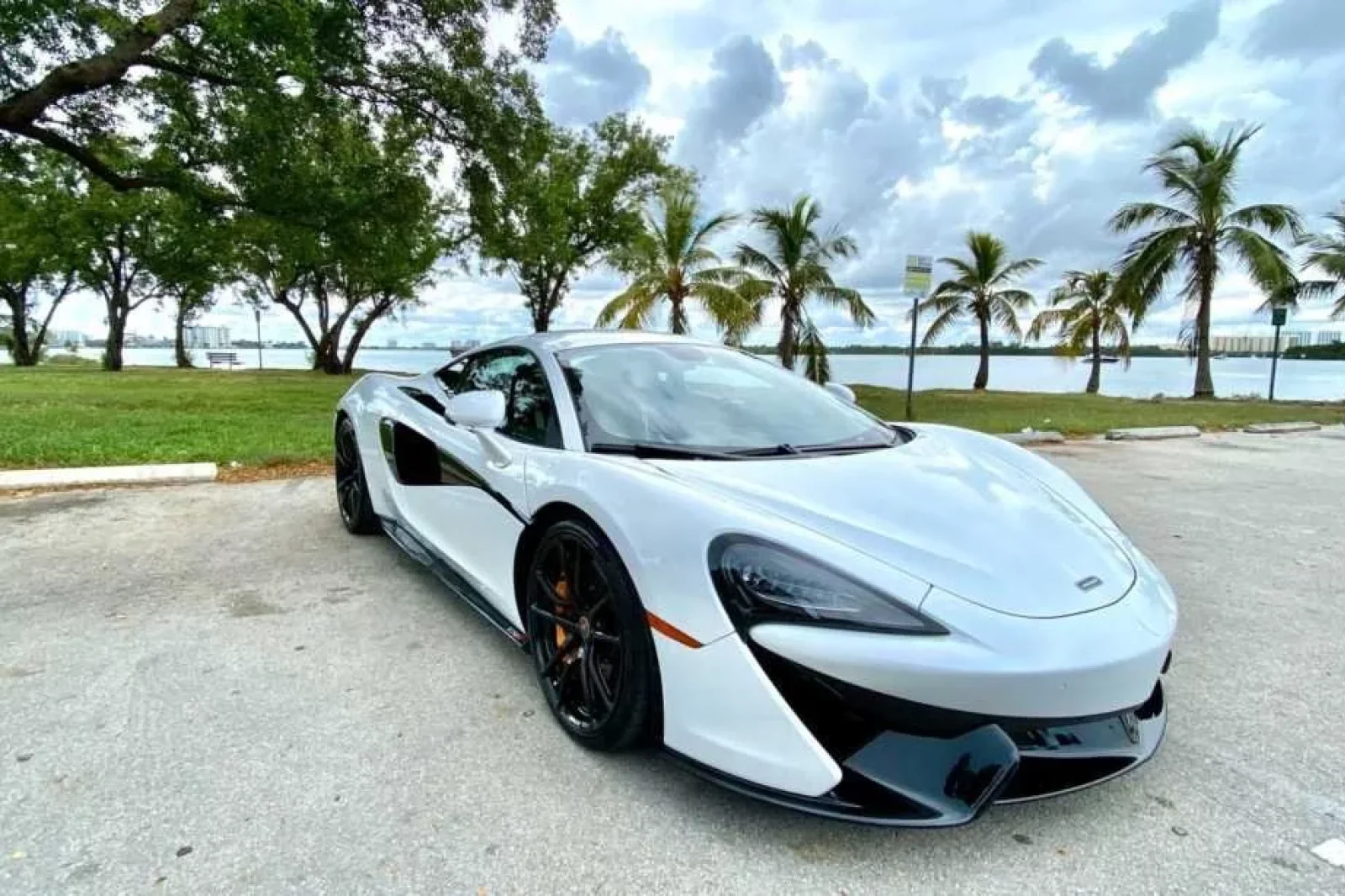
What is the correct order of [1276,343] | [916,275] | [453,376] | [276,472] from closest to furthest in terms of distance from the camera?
[453,376] → [276,472] → [916,275] → [1276,343]

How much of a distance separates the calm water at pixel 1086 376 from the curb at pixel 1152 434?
7.88 meters

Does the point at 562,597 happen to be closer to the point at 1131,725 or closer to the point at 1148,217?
the point at 1131,725

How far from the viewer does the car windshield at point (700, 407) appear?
Answer: 2576mm

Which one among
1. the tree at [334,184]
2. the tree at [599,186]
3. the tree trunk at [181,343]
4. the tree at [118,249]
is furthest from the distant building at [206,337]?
the tree at [334,184]

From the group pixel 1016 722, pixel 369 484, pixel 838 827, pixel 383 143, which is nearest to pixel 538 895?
pixel 838 827

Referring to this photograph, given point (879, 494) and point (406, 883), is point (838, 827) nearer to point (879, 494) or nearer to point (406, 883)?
point (879, 494)

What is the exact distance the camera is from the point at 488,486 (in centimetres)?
284

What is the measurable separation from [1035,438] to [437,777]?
30.7 feet

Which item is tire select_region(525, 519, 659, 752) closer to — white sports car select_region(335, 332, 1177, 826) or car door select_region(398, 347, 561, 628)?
white sports car select_region(335, 332, 1177, 826)

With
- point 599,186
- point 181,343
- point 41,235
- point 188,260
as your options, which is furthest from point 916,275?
point 181,343

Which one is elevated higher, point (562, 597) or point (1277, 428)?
point (562, 597)

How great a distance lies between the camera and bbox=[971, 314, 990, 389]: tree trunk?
81.8ft

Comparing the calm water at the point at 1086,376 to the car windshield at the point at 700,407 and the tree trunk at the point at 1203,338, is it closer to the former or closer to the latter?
the tree trunk at the point at 1203,338

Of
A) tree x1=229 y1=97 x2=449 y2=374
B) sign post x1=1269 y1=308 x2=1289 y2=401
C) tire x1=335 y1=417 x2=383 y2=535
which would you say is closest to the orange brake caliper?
tire x1=335 y1=417 x2=383 y2=535
